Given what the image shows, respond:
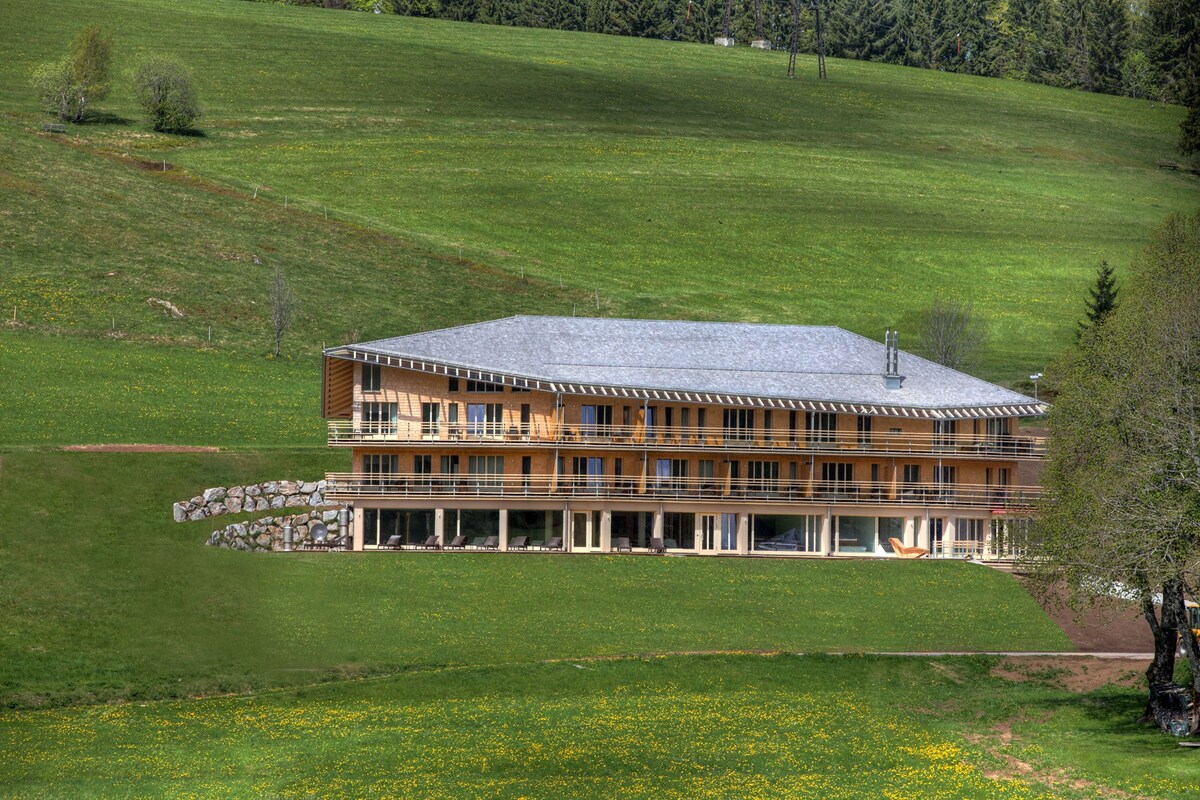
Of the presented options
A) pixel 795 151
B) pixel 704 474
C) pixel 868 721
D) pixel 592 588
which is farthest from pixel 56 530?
pixel 795 151

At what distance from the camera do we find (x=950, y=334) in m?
122

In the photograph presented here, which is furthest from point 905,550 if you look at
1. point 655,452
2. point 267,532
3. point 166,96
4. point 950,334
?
point 166,96

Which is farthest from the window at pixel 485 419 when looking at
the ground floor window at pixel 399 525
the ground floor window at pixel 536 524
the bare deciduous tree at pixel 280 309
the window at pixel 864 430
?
the bare deciduous tree at pixel 280 309

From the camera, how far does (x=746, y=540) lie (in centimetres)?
8825

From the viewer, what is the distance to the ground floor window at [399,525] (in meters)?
85.8

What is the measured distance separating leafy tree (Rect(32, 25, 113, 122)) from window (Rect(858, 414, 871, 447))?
98.0 metres

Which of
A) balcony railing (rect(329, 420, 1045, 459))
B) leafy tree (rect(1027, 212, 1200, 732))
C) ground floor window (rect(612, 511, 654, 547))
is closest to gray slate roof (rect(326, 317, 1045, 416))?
balcony railing (rect(329, 420, 1045, 459))

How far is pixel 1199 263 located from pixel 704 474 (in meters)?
37.7

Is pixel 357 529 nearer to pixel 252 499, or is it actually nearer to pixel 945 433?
pixel 252 499

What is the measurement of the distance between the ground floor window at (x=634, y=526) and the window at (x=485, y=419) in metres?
7.64

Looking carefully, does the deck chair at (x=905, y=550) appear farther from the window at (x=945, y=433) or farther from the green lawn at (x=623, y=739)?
the green lawn at (x=623, y=739)

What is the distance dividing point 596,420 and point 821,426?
1221 cm

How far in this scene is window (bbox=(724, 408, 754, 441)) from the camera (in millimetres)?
90500

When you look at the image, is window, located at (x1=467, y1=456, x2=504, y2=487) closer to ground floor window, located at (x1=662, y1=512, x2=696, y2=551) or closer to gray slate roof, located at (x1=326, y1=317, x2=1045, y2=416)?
gray slate roof, located at (x1=326, y1=317, x2=1045, y2=416)
